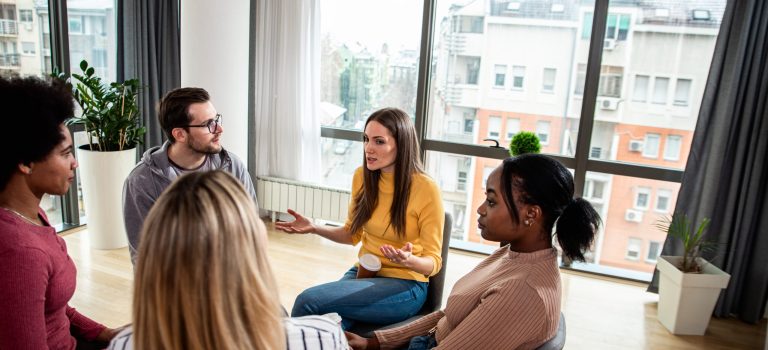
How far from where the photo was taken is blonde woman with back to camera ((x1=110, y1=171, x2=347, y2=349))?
0.90 m

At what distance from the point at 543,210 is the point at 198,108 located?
167cm

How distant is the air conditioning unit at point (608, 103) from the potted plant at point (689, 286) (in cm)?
97

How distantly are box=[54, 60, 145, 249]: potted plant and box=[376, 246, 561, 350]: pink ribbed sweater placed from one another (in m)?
3.12

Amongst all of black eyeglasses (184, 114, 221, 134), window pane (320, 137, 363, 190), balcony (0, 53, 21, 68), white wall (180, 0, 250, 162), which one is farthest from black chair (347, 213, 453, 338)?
balcony (0, 53, 21, 68)

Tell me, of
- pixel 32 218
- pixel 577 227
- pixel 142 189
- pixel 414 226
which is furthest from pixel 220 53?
pixel 577 227

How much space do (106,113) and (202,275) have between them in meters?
3.39

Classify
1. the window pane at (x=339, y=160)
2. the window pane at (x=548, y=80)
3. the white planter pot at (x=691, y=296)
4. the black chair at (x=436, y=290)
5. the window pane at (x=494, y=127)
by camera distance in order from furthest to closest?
the window pane at (x=339, y=160), the window pane at (x=494, y=127), the window pane at (x=548, y=80), the white planter pot at (x=691, y=296), the black chair at (x=436, y=290)

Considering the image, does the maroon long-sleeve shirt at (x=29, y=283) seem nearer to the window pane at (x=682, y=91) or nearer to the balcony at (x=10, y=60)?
the balcony at (x=10, y=60)

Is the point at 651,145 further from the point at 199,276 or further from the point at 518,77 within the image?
the point at 199,276

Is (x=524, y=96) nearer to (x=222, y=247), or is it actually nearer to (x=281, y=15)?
(x=281, y=15)

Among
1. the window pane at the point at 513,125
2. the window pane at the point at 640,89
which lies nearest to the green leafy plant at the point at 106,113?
the window pane at the point at 513,125

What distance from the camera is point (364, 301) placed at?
2092mm

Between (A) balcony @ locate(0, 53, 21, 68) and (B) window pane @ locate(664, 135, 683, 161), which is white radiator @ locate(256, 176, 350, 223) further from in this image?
(B) window pane @ locate(664, 135, 683, 161)

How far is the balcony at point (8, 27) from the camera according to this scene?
3.80 metres
